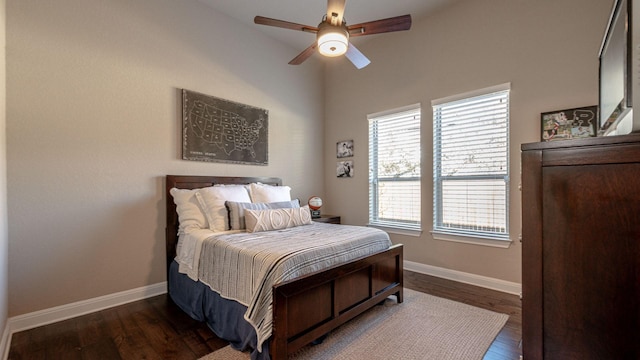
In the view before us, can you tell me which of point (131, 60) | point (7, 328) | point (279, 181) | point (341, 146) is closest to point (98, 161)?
point (131, 60)

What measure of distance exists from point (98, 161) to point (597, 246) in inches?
130

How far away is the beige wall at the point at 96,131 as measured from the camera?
2223 mm

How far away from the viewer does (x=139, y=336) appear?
2.09m

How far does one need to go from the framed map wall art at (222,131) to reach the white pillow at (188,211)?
0.49 metres

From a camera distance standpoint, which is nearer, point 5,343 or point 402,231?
point 5,343

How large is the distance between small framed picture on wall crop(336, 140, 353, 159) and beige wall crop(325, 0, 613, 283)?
3.8 inches

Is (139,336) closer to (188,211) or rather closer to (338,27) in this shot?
(188,211)

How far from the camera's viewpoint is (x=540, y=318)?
0.81m

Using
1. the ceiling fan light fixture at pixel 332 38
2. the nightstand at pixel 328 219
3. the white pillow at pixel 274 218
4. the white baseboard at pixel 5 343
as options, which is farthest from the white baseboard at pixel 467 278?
the white baseboard at pixel 5 343

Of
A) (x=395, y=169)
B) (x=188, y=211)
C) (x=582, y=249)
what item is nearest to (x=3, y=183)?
(x=188, y=211)

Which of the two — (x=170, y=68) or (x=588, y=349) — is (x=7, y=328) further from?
(x=588, y=349)

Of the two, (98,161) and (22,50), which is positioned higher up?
(22,50)

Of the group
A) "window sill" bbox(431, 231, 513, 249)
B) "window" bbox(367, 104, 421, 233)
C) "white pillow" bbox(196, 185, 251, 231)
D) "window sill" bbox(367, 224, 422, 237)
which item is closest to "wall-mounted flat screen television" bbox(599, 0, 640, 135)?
"window sill" bbox(431, 231, 513, 249)

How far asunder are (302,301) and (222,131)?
7.69 feet
